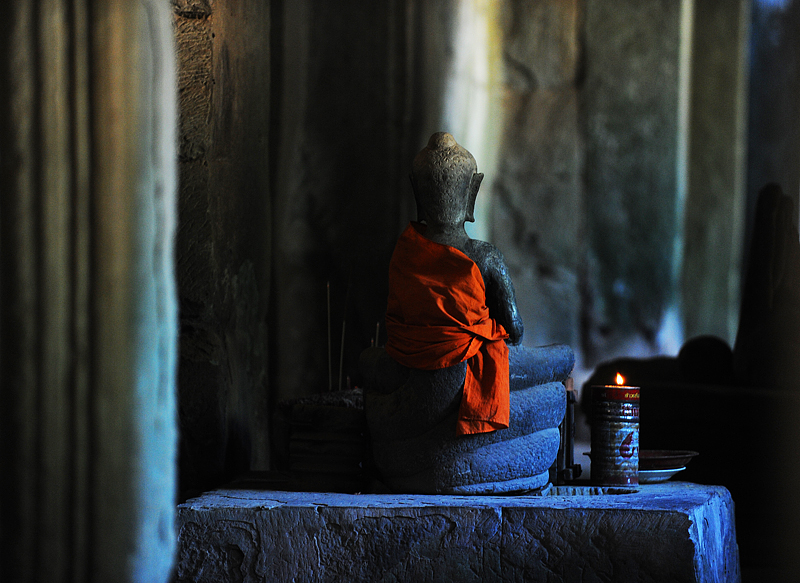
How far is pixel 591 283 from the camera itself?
4.50 m

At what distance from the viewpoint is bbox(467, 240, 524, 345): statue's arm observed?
262cm

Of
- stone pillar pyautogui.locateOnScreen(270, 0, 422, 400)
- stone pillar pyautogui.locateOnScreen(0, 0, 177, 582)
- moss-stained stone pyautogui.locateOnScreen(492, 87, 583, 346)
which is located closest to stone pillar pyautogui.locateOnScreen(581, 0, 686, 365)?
moss-stained stone pyautogui.locateOnScreen(492, 87, 583, 346)

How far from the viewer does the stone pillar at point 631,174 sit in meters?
4.38

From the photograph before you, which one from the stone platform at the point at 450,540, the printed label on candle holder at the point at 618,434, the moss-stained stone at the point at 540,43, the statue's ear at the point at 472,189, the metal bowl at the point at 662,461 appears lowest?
the stone platform at the point at 450,540

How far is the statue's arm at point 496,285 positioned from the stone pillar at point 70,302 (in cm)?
100

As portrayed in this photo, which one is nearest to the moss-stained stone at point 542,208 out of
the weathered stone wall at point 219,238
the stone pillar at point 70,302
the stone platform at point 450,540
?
the weathered stone wall at point 219,238

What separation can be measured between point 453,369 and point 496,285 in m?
0.28

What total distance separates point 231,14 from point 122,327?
4.59ft

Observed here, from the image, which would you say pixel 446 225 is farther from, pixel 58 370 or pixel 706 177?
pixel 706 177

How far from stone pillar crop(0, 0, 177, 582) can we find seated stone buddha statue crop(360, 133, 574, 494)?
734mm

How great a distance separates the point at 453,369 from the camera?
2.58m

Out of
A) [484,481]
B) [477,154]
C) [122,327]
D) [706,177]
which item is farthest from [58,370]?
[706,177]

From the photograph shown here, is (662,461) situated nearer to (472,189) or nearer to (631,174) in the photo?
(472,189)

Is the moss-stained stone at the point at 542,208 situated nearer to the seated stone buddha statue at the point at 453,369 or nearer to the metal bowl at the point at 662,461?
the metal bowl at the point at 662,461
